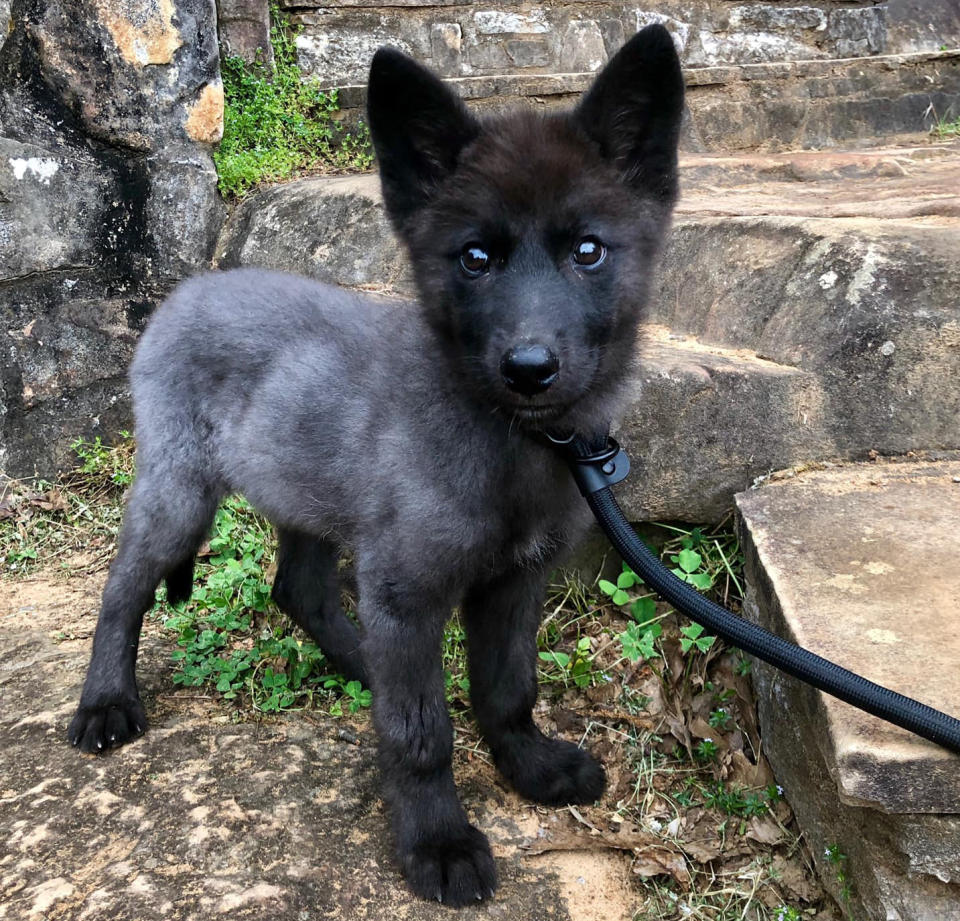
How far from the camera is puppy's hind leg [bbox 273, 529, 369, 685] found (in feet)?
11.4

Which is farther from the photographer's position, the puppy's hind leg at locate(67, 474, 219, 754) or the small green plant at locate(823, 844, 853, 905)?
the puppy's hind leg at locate(67, 474, 219, 754)

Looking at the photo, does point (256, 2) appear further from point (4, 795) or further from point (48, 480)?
point (4, 795)

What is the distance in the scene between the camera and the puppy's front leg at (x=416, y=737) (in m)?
2.43

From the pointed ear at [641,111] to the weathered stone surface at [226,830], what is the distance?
1780mm

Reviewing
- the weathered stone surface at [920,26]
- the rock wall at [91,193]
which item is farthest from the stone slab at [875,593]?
the weathered stone surface at [920,26]

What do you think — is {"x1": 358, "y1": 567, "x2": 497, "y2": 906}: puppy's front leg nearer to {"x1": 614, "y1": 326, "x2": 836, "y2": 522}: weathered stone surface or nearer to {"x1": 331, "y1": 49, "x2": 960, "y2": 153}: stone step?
{"x1": 614, "y1": 326, "x2": 836, "y2": 522}: weathered stone surface

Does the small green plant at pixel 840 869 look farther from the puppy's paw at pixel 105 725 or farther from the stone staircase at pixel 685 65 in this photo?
the stone staircase at pixel 685 65

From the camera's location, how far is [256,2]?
5.14 metres

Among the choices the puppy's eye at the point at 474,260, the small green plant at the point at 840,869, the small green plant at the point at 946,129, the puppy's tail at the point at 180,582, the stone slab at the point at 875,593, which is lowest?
the small green plant at the point at 840,869

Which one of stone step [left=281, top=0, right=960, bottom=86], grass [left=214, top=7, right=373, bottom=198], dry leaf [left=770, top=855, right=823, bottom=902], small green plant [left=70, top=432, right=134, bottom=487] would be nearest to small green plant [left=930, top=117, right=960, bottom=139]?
stone step [left=281, top=0, right=960, bottom=86]

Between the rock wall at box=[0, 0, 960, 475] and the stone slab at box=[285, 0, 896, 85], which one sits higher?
the stone slab at box=[285, 0, 896, 85]

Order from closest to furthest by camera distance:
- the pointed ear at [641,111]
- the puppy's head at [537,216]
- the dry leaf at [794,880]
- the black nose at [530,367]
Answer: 1. the black nose at [530,367]
2. the puppy's head at [537,216]
3. the pointed ear at [641,111]
4. the dry leaf at [794,880]

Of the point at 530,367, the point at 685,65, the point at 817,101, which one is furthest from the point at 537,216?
the point at 685,65

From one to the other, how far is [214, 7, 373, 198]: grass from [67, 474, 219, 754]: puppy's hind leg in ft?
8.10
